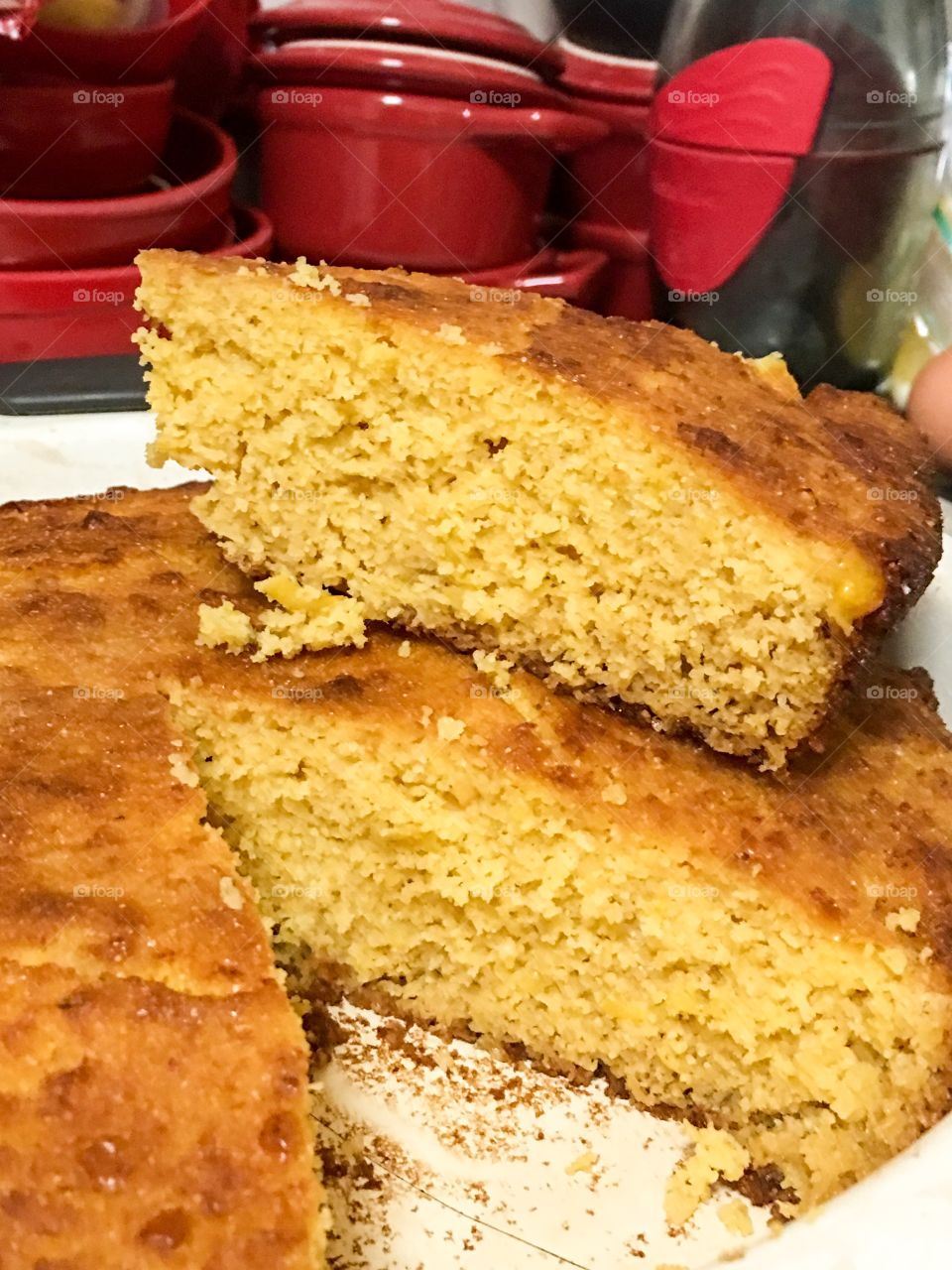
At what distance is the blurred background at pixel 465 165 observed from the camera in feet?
9.99

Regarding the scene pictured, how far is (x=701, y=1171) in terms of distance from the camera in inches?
77.8

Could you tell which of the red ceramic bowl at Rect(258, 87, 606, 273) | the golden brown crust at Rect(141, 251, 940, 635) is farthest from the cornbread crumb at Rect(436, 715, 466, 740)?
the red ceramic bowl at Rect(258, 87, 606, 273)

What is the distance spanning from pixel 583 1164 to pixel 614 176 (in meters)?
3.72

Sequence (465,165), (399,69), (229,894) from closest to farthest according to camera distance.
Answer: (229,894), (399,69), (465,165)

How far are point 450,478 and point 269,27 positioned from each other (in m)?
2.16

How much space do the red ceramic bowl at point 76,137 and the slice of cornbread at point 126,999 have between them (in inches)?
56.6

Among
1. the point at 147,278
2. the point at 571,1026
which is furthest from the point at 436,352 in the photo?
the point at 571,1026

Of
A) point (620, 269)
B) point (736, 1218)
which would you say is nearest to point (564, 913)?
point (736, 1218)

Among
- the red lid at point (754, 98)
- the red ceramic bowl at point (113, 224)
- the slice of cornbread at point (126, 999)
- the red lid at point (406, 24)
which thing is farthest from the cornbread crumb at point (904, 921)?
the red lid at point (406, 24)

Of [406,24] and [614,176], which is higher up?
[406,24]

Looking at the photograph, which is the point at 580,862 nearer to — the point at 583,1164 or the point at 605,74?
the point at 583,1164

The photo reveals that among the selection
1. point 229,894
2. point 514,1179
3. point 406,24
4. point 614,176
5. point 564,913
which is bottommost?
point 514,1179

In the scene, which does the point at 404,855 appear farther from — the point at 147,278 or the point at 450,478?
the point at 147,278

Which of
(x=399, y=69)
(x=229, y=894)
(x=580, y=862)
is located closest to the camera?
(x=229, y=894)
